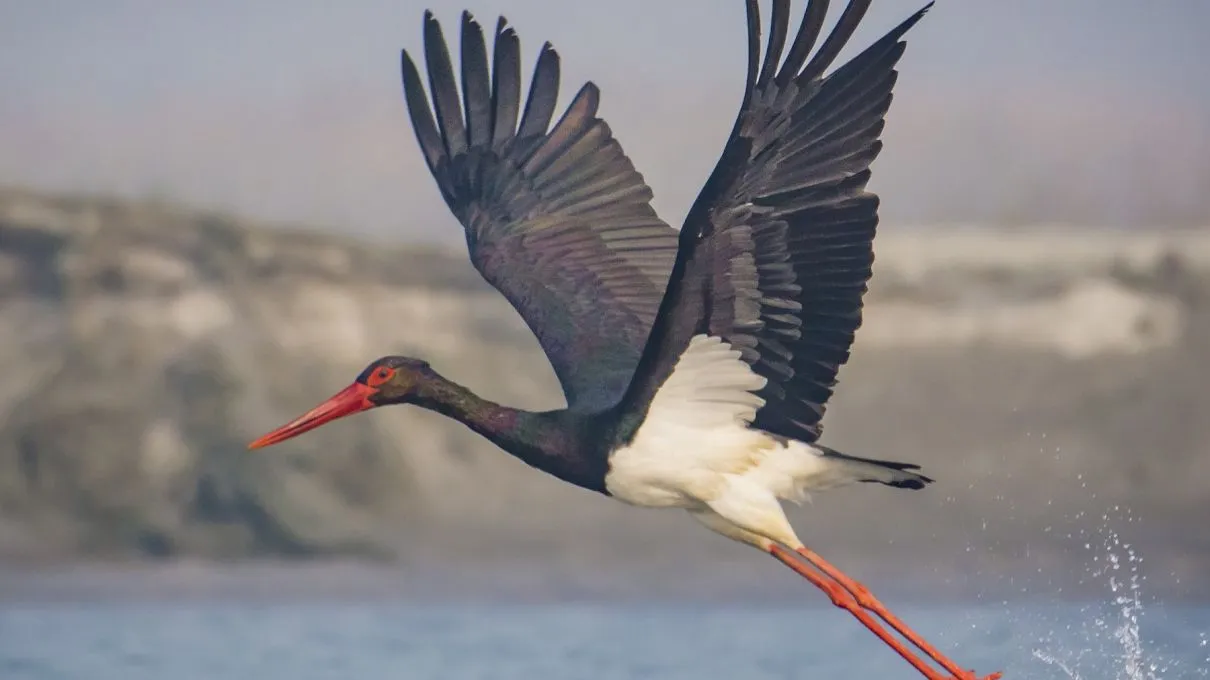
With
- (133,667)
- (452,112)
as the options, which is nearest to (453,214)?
(452,112)

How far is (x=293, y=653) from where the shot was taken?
1930cm

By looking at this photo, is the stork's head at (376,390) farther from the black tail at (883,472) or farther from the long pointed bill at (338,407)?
the black tail at (883,472)

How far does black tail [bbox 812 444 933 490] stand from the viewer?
10.9 metres

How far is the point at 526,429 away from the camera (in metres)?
11.1

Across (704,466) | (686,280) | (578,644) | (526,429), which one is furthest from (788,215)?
(578,644)

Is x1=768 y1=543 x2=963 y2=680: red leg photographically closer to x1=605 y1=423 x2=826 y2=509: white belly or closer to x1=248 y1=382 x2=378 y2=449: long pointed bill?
x1=605 y1=423 x2=826 y2=509: white belly

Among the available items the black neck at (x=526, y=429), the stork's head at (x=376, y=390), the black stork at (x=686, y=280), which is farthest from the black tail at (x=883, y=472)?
the stork's head at (x=376, y=390)

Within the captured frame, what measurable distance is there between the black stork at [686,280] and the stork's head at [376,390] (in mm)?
11

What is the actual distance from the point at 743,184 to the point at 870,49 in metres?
0.87

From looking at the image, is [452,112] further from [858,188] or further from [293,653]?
[293,653]

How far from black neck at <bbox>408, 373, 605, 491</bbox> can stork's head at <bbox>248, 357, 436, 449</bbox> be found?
5 centimetres

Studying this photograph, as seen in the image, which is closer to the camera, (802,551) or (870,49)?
(870,49)

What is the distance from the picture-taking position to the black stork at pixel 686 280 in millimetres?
9953

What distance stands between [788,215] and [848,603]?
8.36 ft
